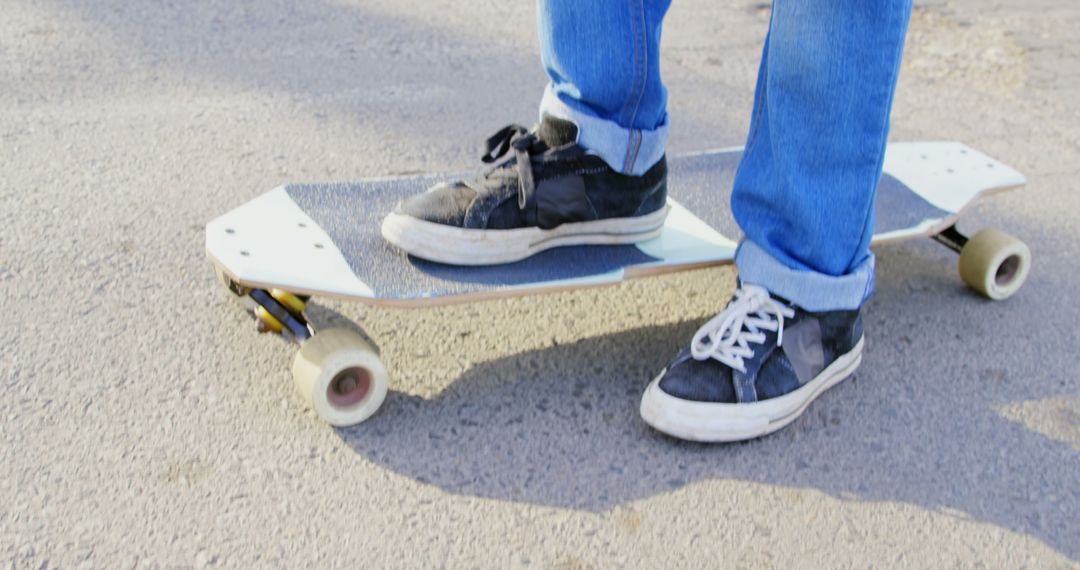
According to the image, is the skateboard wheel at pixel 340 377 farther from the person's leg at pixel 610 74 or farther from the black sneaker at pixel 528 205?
the person's leg at pixel 610 74

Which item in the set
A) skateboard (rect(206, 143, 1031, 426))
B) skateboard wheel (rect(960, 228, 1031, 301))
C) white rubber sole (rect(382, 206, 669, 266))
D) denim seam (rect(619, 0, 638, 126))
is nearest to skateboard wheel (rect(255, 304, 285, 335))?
skateboard (rect(206, 143, 1031, 426))

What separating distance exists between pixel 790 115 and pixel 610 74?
12.1 inches

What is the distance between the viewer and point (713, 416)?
1718 millimetres

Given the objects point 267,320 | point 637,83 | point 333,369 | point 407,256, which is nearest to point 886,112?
point 637,83

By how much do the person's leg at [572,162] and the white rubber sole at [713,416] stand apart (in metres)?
0.33

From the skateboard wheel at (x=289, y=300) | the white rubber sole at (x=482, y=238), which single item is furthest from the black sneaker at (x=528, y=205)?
the skateboard wheel at (x=289, y=300)

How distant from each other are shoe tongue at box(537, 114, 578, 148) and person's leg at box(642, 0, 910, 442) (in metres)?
0.30

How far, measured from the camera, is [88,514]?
5.03 ft

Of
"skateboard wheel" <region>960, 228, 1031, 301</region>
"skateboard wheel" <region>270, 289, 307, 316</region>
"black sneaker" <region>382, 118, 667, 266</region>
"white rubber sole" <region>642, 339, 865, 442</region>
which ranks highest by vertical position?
"black sneaker" <region>382, 118, 667, 266</region>

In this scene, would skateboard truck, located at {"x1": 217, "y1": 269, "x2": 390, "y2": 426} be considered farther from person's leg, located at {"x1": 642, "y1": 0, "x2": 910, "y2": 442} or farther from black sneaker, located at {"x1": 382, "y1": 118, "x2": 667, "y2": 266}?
person's leg, located at {"x1": 642, "y1": 0, "x2": 910, "y2": 442}

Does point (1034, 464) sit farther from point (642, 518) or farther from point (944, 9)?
point (944, 9)

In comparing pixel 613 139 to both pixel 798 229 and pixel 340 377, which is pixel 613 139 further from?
pixel 340 377

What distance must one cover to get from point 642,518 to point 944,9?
3.03 meters

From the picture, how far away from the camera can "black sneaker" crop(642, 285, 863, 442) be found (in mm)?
1721
